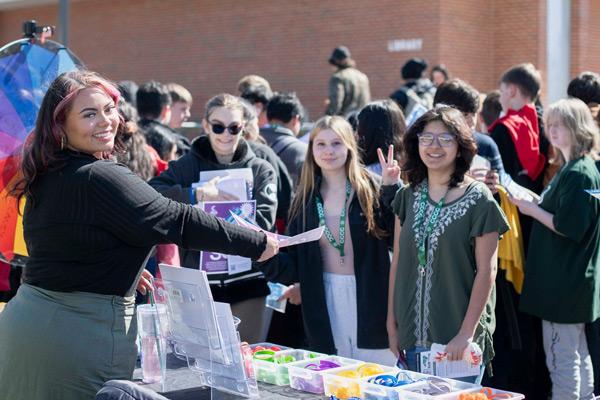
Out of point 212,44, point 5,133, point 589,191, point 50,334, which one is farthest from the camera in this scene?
point 212,44

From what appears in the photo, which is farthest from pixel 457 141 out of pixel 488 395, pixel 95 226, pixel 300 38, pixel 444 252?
pixel 300 38

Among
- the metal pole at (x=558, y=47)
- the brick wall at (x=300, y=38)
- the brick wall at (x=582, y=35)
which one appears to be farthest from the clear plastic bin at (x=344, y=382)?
the brick wall at (x=582, y=35)

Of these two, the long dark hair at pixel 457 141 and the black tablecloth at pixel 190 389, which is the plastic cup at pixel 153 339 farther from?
the long dark hair at pixel 457 141

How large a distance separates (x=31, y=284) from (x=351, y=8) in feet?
50.5

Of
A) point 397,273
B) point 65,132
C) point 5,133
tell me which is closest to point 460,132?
point 397,273

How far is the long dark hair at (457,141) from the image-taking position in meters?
3.91

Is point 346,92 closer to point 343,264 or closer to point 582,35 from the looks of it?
point 343,264

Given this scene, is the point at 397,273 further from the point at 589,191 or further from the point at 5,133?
the point at 5,133

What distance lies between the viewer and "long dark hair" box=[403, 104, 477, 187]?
3906 mm

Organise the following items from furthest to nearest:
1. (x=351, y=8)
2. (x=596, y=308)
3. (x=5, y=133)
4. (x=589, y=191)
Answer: (x=351, y=8) → (x=596, y=308) → (x=589, y=191) → (x=5, y=133)

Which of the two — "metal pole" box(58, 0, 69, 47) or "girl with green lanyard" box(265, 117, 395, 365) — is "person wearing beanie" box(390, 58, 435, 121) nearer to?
"metal pole" box(58, 0, 69, 47)

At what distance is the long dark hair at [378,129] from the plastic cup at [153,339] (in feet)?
6.66

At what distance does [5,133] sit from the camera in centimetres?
418

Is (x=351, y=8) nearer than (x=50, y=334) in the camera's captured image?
No
